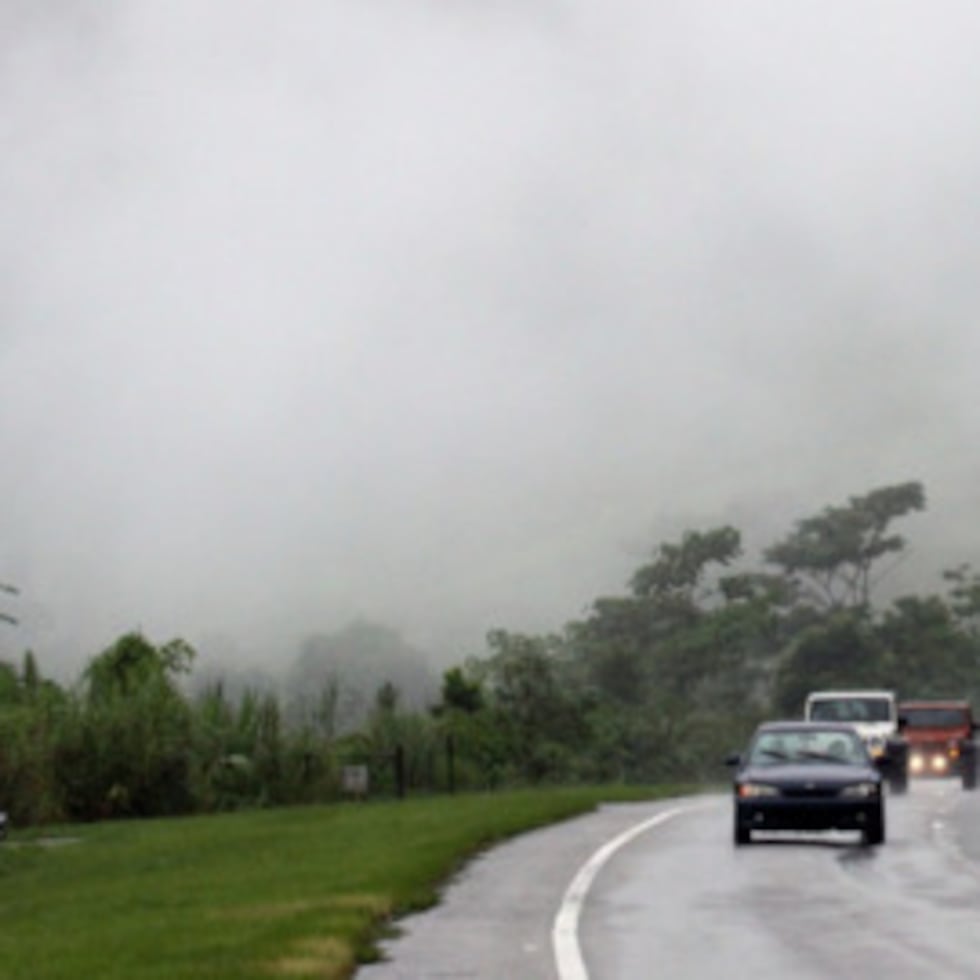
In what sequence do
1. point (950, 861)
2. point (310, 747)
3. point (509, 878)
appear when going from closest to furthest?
point (509, 878) < point (950, 861) < point (310, 747)

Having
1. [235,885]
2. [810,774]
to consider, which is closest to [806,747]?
A: [810,774]

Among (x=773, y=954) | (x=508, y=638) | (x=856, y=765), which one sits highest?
(x=508, y=638)

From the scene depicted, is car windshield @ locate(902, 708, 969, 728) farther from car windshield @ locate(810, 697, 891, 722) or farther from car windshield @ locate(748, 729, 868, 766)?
car windshield @ locate(748, 729, 868, 766)

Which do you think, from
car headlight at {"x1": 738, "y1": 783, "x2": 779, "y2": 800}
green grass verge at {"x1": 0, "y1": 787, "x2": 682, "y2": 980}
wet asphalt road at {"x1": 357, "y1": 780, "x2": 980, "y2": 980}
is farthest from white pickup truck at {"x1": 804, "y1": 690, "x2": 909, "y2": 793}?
car headlight at {"x1": 738, "y1": 783, "x2": 779, "y2": 800}

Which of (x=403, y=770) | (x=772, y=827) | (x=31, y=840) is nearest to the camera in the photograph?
(x=772, y=827)

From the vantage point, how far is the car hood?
27969mm

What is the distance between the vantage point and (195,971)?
1432cm

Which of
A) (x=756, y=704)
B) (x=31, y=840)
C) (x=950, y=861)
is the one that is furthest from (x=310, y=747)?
(x=756, y=704)

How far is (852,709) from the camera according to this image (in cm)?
4881

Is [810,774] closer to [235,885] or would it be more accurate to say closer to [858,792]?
[858,792]

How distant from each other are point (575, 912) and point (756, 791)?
9192 mm

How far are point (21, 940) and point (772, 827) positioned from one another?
12568mm

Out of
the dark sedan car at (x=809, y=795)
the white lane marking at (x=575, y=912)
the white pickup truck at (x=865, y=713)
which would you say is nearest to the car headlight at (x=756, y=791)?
the dark sedan car at (x=809, y=795)

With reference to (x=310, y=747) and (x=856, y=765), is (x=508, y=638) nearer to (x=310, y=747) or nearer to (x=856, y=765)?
A: (x=310, y=747)
